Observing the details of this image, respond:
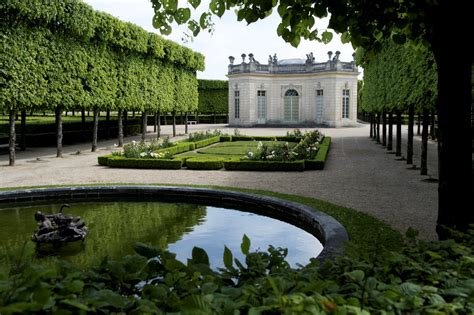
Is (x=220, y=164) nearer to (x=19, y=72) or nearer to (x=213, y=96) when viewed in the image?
(x=19, y=72)

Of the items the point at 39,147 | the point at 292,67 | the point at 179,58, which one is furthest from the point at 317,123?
the point at 39,147

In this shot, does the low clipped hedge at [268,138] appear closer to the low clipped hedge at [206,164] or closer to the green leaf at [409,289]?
the low clipped hedge at [206,164]

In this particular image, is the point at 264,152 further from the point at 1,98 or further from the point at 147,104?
the point at 147,104

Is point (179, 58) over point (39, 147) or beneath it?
over

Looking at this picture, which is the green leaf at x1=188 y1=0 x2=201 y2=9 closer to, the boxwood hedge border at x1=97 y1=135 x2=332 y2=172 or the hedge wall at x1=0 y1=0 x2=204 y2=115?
the boxwood hedge border at x1=97 y1=135 x2=332 y2=172

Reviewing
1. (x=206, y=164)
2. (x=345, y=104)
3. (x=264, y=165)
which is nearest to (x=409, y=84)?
(x=264, y=165)

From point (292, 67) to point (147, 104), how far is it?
28987 millimetres

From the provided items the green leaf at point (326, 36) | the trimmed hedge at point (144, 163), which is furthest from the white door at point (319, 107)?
the green leaf at point (326, 36)

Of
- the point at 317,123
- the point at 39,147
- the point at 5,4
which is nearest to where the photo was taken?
the point at 5,4

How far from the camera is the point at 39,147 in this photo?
26.8m

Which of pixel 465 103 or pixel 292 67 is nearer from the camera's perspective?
pixel 465 103

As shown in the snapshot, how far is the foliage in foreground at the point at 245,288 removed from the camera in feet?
5.62

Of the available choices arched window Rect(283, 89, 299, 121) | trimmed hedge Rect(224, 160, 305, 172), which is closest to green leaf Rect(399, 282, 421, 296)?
trimmed hedge Rect(224, 160, 305, 172)

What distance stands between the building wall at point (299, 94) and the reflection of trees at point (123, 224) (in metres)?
41.8
